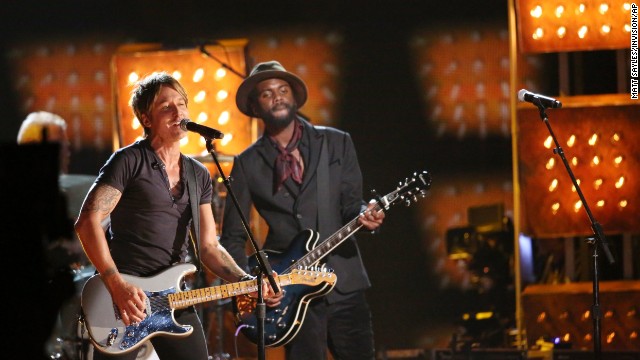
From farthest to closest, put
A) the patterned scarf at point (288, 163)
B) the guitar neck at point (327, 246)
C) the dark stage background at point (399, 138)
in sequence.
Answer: the dark stage background at point (399, 138) < the patterned scarf at point (288, 163) < the guitar neck at point (327, 246)

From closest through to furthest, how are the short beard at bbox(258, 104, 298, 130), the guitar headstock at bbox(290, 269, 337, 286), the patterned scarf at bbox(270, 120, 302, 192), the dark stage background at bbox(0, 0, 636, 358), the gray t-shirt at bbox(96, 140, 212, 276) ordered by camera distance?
the gray t-shirt at bbox(96, 140, 212, 276) → the guitar headstock at bbox(290, 269, 337, 286) → the patterned scarf at bbox(270, 120, 302, 192) → the short beard at bbox(258, 104, 298, 130) → the dark stage background at bbox(0, 0, 636, 358)

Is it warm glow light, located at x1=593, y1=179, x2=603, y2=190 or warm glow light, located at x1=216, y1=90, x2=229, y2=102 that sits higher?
warm glow light, located at x1=216, y1=90, x2=229, y2=102

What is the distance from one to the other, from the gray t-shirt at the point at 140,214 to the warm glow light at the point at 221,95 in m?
2.71

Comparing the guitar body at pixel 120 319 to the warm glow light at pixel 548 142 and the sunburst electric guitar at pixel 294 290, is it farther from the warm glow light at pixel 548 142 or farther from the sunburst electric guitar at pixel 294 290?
the warm glow light at pixel 548 142

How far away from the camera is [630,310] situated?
21.9ft

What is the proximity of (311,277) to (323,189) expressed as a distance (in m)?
0.69

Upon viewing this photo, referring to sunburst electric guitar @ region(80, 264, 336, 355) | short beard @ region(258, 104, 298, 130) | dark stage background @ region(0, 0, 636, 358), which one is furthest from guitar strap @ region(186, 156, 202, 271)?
dark stage background @ region(0, 0, 636, 358)

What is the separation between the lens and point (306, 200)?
222 inches

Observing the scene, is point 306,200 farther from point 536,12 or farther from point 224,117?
point 536,12

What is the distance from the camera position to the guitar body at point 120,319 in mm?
4234

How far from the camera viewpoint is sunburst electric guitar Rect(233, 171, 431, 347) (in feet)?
17.3

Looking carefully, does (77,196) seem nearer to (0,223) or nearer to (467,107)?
(0,223)

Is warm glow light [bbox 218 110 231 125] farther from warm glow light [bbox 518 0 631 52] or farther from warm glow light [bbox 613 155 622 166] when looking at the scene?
warm glow light [bbox 613 155 622 166]

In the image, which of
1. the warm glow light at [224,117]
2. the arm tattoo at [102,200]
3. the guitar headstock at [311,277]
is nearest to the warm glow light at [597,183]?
the guitar headstock at [311,277]
